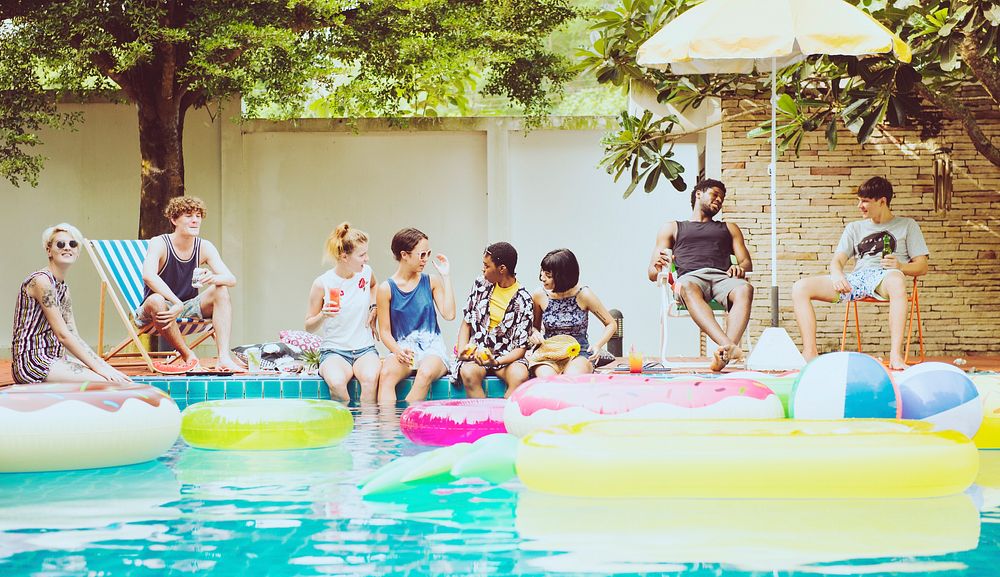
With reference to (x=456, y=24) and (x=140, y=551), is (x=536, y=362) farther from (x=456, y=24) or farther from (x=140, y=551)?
(x=456, y=24)

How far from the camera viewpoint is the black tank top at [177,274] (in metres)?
7.95

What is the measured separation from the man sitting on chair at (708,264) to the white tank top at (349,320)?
2.20 meters

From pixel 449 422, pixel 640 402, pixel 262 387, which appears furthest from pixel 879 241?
pixel 262 387

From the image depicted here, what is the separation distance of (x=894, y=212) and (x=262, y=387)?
5.72 meters

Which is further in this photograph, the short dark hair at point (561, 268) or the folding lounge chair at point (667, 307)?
the folding lounge chair at point (667, 307)

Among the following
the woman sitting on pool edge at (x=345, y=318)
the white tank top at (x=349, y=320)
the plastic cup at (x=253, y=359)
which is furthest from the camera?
the plastic cup at (x=253, y=359)

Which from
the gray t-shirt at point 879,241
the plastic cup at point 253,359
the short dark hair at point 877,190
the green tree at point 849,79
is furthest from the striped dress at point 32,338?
the short dark hair at point 877,190

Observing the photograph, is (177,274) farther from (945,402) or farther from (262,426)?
(945,402)

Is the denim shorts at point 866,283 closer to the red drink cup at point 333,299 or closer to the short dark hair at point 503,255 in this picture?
the short dark hair at point 503,255

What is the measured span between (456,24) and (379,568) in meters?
7.74

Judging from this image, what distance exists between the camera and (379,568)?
3.08 m

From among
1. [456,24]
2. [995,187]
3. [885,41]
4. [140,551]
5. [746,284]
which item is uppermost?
[456,24]

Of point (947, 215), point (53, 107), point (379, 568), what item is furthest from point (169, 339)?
point (947, 215)

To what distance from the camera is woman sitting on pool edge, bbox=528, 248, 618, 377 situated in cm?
675
